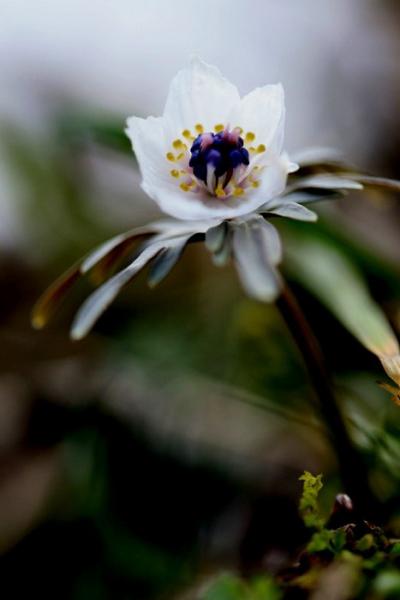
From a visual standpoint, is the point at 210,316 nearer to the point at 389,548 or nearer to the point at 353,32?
the point at 389,548

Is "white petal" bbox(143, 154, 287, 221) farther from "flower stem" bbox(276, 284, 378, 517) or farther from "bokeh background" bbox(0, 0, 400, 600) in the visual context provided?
"bokeh background" bbox(0, 0, 400, 600)

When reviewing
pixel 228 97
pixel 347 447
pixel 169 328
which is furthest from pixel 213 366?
pixel 228 97

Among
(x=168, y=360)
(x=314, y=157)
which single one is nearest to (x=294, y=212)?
(x=314, y=157)

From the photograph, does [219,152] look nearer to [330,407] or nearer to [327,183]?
[327,183]

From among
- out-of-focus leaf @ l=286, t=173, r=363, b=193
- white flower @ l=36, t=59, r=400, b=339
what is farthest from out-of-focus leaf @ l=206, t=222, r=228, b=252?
out-of-focus leaf @ l=286, t=173, r=363, b=193

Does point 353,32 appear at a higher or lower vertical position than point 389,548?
higher

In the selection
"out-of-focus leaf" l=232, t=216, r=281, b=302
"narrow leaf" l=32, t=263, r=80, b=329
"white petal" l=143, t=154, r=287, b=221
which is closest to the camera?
"out-of-focus leaf" l=232, t=216, r=281, b=302
